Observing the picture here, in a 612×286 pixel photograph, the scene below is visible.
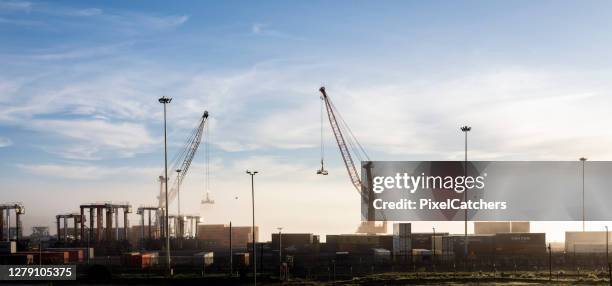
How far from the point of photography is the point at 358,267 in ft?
349

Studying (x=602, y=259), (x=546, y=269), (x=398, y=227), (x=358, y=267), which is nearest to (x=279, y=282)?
(x=358, y=267)

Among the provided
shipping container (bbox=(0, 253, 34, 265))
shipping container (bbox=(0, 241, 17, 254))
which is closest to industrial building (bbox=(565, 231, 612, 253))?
shipping container (bbox=(0, 253, 34, 265))

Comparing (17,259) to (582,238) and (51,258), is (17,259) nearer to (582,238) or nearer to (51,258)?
(51,258)

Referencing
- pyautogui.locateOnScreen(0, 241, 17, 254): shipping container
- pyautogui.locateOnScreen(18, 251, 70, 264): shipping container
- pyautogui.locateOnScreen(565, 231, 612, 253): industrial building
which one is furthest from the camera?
pyautogui.locateOnScreen(565, 231, 612, 253): industrial building

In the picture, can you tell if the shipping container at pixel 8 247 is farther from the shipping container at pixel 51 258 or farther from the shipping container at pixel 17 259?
the shipping container at pixel 51 258

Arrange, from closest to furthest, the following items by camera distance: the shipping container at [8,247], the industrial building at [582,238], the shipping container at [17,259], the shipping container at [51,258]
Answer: the shipping container at [51,258] < the shipping container at [17,259] < the shipping container at [8,247] < the industrial building at [582,238]

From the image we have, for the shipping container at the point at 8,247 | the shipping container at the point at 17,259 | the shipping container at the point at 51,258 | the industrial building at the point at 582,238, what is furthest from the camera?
the industrial building at the point at 582,238

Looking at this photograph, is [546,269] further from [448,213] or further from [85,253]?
[85,253]

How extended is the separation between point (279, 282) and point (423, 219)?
168ft

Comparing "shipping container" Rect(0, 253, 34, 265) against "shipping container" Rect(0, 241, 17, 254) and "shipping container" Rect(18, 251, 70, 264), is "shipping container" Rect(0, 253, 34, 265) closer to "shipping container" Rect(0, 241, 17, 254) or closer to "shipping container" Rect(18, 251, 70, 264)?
"shipping container" Rect(18, 251, 70, 264)

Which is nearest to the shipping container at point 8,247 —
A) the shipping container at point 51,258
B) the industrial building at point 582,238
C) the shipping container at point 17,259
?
the shipping container at point 17,259

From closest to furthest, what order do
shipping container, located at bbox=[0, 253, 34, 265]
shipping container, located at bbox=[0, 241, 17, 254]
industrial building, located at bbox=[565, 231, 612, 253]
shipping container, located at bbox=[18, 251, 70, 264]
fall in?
1. shipping container, located at bbox=[18, 251, 70, 264]
2. shipping container, located at bbox=[0, 253, 34, 265]
3. shipping container, located at bbox=[0, 241, 17, 254]
4. industrial building, located at bbox=[565, 231, 612, 253]

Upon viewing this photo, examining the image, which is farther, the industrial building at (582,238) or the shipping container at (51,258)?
the industrial building at (582,238)

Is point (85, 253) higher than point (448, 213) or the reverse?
the reverse
